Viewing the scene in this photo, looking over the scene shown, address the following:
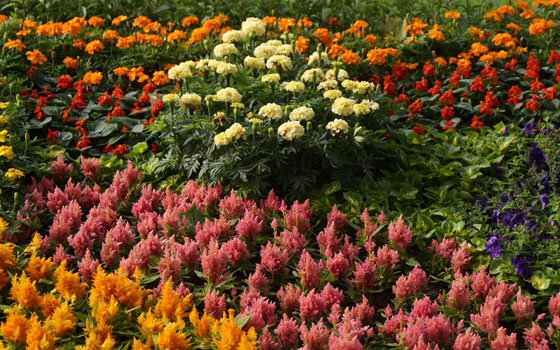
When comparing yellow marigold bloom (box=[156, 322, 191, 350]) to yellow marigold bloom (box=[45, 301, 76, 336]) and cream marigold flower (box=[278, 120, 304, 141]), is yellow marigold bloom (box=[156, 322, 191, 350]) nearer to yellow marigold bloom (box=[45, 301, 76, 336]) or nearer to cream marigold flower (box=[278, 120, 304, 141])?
yellow marigold bloom (box=[45, 301, 76, 336])

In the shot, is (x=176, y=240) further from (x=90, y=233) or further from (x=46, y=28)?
(x=46, y=28)

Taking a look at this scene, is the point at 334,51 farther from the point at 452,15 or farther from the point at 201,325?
the point at 201,325

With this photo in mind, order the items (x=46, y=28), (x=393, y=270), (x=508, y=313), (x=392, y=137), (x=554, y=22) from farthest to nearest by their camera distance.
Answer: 1. (x=554, y=22)
2. (x=46, y=28)
3. (x=392, y=137)
4. (x=393, y=270)
5. (x=508, y=313)

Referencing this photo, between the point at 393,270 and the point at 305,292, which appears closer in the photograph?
the point at 305,292

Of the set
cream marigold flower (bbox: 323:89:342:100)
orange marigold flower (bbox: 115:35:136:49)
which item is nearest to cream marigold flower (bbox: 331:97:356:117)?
cream marigold flower (bbox: 323:89:342:100)

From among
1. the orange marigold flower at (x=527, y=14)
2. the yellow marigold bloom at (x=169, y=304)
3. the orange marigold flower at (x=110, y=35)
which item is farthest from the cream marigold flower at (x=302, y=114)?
the orange marigold flower at (x=527, y=14)

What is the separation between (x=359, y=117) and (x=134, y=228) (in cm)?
205

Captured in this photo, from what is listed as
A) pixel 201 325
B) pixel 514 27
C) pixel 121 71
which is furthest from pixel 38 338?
pixel 514 27

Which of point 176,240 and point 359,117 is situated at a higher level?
point 359,117

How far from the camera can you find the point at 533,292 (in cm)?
424

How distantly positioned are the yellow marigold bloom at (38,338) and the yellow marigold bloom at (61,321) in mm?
73

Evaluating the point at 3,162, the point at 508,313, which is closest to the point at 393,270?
the point at 508,313

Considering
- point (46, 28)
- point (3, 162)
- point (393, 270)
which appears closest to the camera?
point (393, 270)

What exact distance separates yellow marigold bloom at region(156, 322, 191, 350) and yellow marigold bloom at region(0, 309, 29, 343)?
77 centimetres
